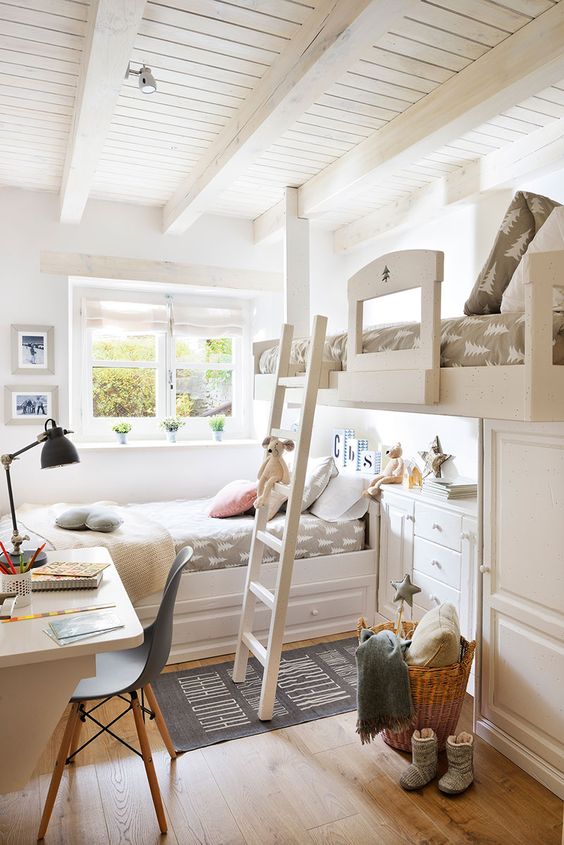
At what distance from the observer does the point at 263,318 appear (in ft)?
15.0

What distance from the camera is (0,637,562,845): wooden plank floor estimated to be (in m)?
1.93

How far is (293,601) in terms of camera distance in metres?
3.35

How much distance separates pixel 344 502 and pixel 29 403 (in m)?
2.00

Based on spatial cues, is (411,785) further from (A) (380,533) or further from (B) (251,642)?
(A) (380,533)

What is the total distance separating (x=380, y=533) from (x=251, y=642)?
106 cm

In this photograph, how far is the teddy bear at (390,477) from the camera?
11.5 ft

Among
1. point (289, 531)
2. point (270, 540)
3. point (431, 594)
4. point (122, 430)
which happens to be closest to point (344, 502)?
point (431, 594)

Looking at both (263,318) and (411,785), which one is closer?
(411,785)

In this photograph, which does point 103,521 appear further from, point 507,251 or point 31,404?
point 507,251

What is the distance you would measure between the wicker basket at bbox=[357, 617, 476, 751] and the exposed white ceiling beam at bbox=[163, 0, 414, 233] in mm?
2092

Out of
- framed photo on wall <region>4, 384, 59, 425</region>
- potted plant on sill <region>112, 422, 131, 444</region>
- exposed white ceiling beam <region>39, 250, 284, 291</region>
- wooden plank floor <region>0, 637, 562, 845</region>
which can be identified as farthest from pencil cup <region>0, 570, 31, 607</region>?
exposed white ceiling beam <region>39, 250, 284, 291</region>

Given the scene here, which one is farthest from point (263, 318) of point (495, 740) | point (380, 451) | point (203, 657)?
point (495, 740)

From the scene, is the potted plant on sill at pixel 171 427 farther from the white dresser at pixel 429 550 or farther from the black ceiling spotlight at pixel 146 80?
the black ceiling spotlight at pixel 146 80

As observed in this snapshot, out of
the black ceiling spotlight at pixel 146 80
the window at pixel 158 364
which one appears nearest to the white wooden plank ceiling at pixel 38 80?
the black ceiling spotlight at pixel 146 80
